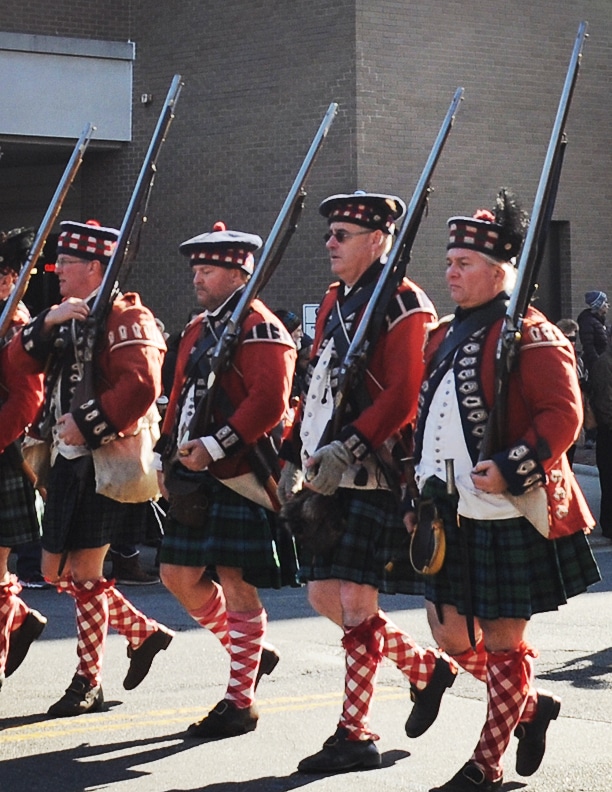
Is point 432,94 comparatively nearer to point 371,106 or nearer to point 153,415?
point 371,106

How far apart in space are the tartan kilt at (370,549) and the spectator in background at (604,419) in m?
7.19

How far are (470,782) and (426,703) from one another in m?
0.63

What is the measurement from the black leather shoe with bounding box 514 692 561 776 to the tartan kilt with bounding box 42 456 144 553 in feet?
6.93

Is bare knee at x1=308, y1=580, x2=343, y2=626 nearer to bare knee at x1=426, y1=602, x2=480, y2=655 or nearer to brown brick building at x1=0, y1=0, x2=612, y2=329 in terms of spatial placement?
bare knee at x1=426, y1=602, x2=480, y2=655

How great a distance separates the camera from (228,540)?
6.09 m

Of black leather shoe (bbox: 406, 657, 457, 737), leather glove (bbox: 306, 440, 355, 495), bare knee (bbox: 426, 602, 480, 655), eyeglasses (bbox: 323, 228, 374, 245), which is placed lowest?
black leather shoe (bbox: 406, 657, 457, 737)

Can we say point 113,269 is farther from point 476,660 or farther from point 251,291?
point 476,660

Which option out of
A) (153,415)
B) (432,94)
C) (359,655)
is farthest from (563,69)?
(359,655)

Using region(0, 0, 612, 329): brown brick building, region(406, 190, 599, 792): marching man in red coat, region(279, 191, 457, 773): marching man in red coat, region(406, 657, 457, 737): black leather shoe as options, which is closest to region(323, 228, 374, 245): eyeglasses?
region(279, 191, 457, 773): marching man in red coat

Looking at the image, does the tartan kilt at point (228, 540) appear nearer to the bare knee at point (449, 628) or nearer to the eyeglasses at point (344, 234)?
the bare knee at point (449, 628)

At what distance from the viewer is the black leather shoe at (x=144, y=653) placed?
6.55 m

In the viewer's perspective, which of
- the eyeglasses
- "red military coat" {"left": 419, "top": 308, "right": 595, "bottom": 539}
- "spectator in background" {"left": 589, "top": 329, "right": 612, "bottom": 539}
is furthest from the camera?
"spectator in background" {"left": 589, "top": 329, "right": 612, "bottom": 539}

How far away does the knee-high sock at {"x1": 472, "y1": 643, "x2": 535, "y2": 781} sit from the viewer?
501 cm

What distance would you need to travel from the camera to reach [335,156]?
60.8 ft
